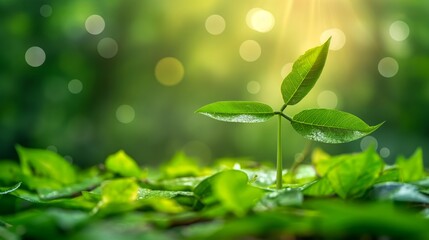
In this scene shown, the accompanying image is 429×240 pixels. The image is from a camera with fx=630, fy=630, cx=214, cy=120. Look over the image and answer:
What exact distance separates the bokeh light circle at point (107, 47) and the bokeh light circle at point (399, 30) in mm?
2138

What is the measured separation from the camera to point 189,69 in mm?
4773

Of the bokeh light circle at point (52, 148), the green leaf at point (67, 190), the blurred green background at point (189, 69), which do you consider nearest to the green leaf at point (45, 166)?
the green leaf at point (67, 190)

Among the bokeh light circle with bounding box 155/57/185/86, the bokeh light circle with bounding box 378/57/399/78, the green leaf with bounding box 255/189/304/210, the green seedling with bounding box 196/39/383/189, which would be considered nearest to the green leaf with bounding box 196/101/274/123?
the green seedling with bounding box 196/39/383/189

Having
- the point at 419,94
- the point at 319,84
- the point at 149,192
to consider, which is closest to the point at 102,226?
the point at 149,192

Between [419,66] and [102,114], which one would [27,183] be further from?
[419,66]

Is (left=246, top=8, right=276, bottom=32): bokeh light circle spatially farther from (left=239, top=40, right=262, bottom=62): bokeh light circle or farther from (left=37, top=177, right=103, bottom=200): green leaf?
(left=37, top=177, right=103, bottom=200): green leaf

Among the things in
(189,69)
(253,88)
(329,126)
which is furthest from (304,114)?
(189,69)

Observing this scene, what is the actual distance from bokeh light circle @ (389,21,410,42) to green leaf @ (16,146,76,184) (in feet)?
13.8

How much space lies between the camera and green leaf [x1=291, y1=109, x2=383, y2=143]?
0.66 metres

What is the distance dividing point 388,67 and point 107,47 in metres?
2.19

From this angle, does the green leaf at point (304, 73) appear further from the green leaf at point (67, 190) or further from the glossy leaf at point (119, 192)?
the green leaf at point (67, 190)

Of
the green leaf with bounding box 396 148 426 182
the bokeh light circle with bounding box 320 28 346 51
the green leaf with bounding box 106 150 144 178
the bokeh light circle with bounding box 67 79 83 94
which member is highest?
the bokeh light circle with bounding box 320 28 346 51

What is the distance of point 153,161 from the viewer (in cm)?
492

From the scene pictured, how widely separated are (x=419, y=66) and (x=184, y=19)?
6.11 ft
